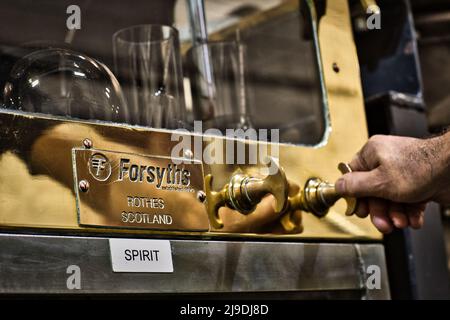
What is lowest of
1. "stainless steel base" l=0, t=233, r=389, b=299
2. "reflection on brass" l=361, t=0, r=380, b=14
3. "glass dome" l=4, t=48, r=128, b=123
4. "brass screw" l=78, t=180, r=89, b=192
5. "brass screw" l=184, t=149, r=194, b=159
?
"stainless steel base" l=0, t=233, r=389, b=299

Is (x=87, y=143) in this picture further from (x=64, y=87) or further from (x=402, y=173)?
(x=402, y=173)

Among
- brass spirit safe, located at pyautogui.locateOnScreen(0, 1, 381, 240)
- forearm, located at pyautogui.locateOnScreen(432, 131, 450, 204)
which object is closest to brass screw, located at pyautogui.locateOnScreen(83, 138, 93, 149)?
brass spirit safe, located at pyautogui.locateOnScreen(0, 1, 381, 240)

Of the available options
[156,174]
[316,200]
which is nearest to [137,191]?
[156,174]

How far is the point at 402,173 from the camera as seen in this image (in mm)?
951

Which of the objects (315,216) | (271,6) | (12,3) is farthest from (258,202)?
(271,6)

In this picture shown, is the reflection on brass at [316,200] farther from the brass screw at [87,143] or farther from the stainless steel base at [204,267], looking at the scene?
the brass screw at [87,143]

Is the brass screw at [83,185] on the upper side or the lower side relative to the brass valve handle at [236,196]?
lower

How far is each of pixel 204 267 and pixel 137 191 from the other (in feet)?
0.41

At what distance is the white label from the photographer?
834mm

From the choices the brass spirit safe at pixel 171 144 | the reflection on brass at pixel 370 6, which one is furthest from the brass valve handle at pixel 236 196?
the reflection on brass at pixel 370 6

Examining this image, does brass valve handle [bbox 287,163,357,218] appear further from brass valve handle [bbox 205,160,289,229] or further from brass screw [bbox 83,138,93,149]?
brass screw [bbox 83,138,93,149]

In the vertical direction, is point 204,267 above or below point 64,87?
below

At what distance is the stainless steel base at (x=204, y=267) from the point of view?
2.49 ft

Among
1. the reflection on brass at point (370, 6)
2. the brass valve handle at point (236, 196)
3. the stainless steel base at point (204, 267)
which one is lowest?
the stainless steel base at point (204, 267)
